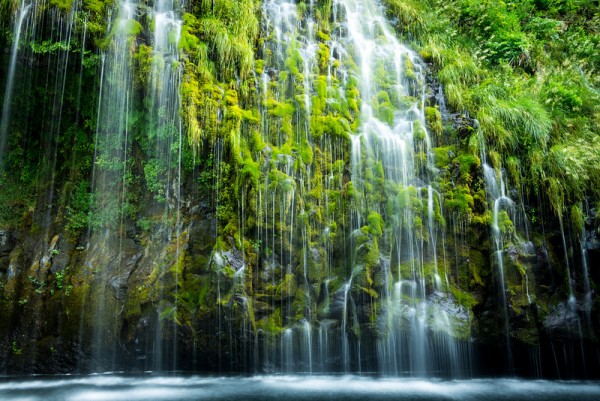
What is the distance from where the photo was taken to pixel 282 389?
7.37 meters

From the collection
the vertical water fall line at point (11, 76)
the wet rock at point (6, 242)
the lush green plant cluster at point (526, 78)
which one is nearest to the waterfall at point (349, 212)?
the lush green plant cluster at point (526, 78)

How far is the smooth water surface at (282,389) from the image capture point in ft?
23.0

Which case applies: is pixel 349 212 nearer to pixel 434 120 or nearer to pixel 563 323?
pixel 434 120

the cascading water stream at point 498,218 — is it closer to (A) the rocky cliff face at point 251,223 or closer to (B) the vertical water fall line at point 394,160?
(A) the rocky cliff face at point 251,223

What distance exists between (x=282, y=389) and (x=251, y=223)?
316 cm

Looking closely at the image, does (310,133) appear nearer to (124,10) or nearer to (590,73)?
(124,10)

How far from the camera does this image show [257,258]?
8.52 m

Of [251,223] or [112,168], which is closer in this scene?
[251,223]

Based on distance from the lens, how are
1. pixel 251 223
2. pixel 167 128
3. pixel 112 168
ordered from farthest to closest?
pixel 112 168 → pixel 167 128 → pixel 251 223

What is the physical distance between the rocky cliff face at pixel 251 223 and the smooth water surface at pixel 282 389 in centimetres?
42

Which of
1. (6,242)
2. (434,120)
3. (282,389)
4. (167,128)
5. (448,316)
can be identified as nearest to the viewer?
(282,389)

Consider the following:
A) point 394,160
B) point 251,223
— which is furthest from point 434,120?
point 251,223

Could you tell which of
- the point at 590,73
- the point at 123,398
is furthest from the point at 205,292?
the point at 590,73

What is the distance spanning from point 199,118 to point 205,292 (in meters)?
3.64
